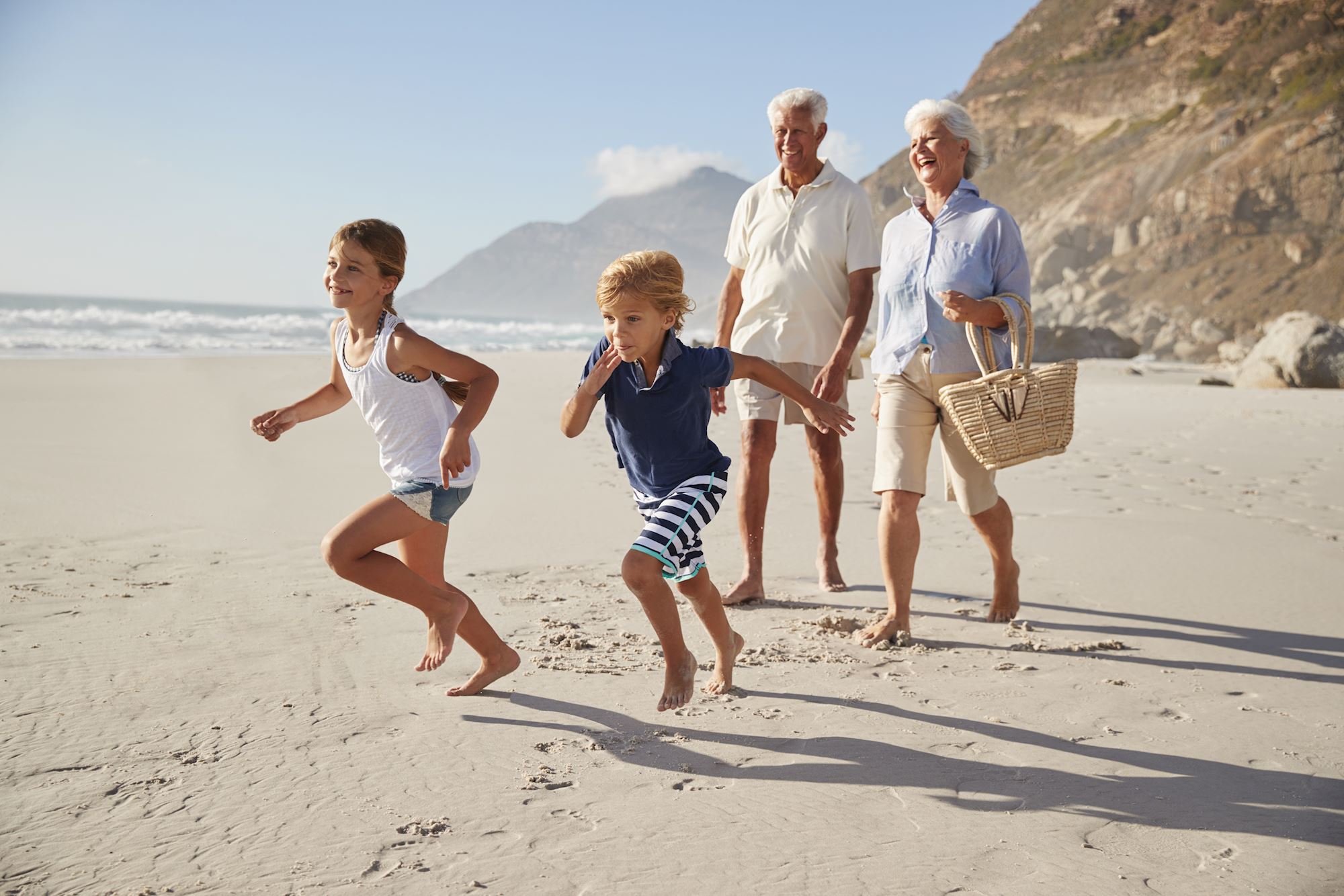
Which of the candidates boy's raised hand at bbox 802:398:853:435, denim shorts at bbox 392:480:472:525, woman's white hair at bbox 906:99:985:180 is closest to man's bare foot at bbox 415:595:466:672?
denim shorts at bbox 392:480:472:525

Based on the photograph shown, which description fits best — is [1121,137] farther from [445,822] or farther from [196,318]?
[445,822]

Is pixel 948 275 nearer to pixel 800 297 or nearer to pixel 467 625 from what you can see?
pixel 800 297

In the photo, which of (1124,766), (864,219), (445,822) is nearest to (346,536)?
(445,822)

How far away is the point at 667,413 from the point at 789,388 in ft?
1.39

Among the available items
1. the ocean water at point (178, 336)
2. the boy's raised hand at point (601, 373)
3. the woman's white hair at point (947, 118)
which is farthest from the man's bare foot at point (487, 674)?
the ocean water at point (178, 336)

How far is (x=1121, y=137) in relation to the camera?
45.4m

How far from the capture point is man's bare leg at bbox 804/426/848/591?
503cm

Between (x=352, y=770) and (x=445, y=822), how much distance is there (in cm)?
43

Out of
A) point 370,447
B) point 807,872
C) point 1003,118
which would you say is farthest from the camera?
point 1003,118

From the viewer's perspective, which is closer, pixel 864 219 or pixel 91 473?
pixel 864 219

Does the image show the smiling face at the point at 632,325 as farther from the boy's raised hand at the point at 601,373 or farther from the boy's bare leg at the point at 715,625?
the boy's bare leg at the point at 715,625

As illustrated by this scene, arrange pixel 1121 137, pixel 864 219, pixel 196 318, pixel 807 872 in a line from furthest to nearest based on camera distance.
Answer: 1. pixel 1121 137
2. pixel 196 318
3. pixel 864 219
4. pixel 807 872

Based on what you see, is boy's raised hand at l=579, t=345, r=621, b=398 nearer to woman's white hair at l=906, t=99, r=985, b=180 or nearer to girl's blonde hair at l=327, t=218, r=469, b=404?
girl's blonde hair at l=327, t=218, r=469, b=404

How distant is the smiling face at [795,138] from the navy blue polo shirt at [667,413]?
1732 millimetres
